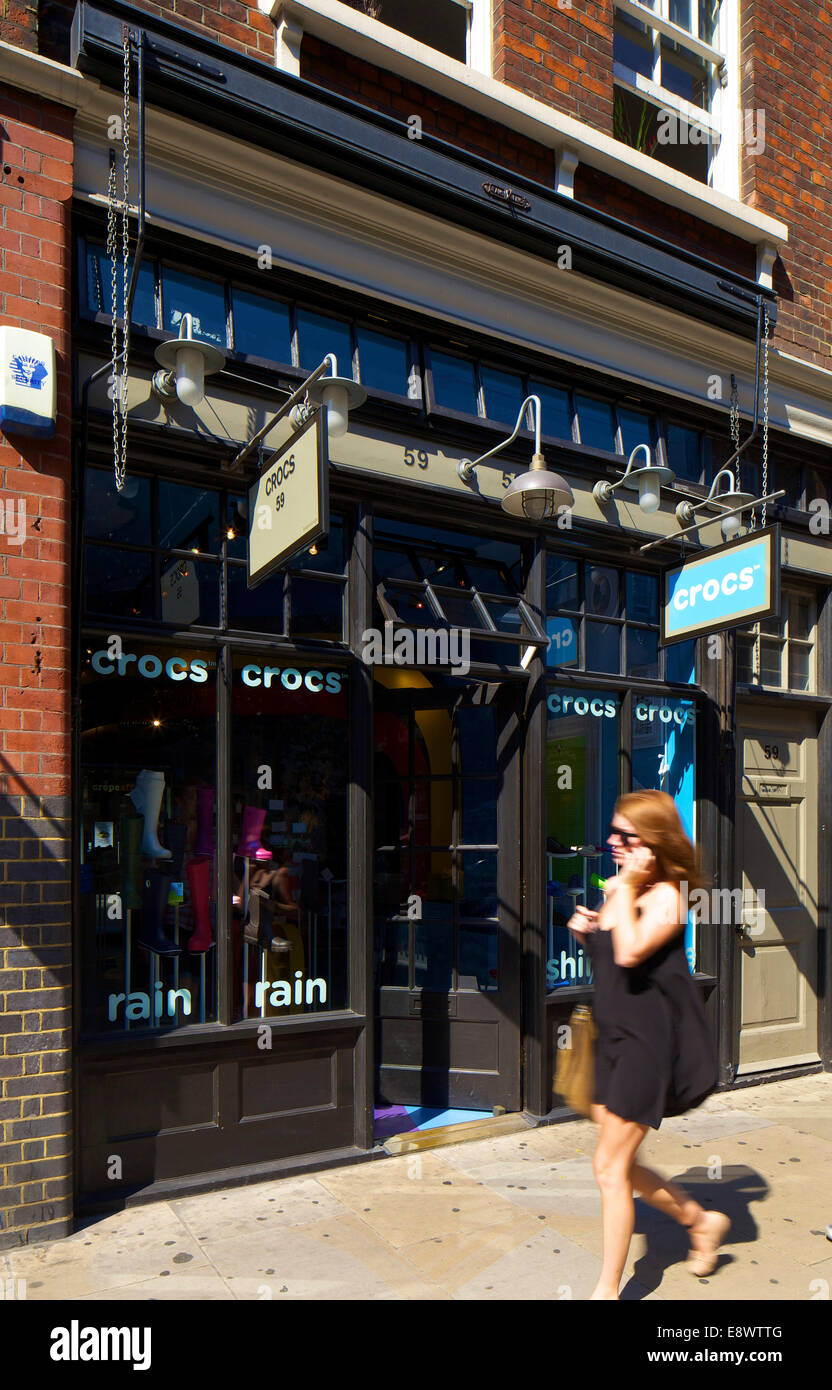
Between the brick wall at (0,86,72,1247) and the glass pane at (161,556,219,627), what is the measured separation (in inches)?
23.6

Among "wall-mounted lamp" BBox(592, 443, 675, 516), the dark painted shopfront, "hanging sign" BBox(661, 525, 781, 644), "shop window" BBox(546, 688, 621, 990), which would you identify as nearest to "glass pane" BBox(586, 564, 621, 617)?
the dark painted shopfront

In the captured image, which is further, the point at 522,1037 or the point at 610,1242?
the point at 522,1037

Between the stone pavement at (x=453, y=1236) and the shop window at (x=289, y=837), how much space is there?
97cm

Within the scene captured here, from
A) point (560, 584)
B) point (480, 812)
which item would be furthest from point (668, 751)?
point (480, 812)

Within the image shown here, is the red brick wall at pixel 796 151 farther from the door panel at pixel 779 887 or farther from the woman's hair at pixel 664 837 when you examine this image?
the woman's hair at pixel 664 837

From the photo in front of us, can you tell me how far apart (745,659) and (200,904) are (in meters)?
4.57

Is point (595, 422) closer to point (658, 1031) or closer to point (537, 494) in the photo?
point (537, 494)

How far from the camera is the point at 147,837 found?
4.70m

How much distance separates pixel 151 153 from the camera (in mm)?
4672

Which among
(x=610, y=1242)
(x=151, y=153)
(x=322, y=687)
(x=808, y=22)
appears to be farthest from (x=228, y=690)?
(x=808, y=22)

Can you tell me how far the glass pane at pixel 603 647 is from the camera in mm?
6309

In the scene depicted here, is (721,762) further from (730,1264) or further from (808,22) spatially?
(808,22)

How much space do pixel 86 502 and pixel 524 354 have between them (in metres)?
3.03

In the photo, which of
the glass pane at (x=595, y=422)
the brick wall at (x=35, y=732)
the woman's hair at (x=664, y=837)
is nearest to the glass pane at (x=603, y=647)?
the glass pane at (x=595, y=422)
